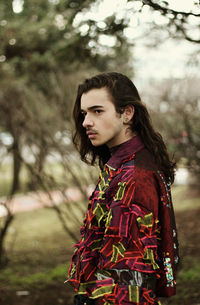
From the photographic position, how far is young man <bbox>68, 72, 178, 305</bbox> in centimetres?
138

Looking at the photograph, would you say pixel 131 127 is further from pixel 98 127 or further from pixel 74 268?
pixel 74 268

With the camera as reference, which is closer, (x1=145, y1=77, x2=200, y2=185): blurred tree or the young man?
the young man

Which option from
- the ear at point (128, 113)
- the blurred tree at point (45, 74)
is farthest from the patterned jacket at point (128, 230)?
the blurred tree at point (45, 74)

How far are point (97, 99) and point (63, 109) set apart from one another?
3.85 meters

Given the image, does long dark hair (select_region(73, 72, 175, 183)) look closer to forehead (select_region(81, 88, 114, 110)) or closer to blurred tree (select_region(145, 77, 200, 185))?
forehead (select_region(81, 88, 114, 110))

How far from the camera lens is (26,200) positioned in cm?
1502

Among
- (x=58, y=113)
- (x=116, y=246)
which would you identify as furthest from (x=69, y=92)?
(x=116, y=246)

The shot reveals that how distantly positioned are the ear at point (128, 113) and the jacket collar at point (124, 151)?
101 millimetres

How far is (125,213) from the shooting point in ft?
4.62

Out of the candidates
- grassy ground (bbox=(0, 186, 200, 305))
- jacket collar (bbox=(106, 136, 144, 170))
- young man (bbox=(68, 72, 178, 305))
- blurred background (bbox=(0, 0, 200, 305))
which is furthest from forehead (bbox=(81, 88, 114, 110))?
grassy ground (bbox=(0, 186, 200, 305))

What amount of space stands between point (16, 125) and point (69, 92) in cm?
99

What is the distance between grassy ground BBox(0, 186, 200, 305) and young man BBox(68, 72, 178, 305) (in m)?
2.61

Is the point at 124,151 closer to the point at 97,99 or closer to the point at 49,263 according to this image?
the point at 97,99

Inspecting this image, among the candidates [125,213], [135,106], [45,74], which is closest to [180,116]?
[45,74]
